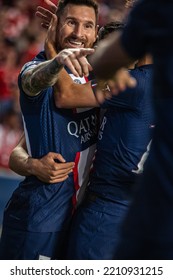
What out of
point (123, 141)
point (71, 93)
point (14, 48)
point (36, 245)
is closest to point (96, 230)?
point (36, 245)

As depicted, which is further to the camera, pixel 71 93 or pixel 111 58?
pixel 71 93

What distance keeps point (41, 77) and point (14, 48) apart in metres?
7.79

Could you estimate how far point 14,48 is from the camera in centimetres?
1114

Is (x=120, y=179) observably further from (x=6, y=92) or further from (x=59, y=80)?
(x=6, y=92)

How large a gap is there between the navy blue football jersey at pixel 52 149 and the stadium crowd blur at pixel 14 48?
4.85m

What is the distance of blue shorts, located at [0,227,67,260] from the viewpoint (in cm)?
376

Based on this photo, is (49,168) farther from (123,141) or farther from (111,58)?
(111,58)

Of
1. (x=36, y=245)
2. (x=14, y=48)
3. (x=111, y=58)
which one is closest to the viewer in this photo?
(x=111, y=58)

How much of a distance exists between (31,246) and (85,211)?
349 mm

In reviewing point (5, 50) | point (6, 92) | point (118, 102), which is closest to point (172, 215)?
point (118, 102)

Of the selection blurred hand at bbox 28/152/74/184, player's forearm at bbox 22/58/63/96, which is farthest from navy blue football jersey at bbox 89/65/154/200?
Result: player's forearm at bbox 22/58/63/96

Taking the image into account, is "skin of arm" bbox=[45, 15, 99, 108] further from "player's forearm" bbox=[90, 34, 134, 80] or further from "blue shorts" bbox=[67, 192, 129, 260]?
"player's forearm" bbox=[90, 34, 134, 80]

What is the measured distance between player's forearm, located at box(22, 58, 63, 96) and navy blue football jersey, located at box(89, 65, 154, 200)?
33 centimetres

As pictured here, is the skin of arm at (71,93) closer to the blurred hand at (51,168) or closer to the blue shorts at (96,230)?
the blurred hand at (51,168)
